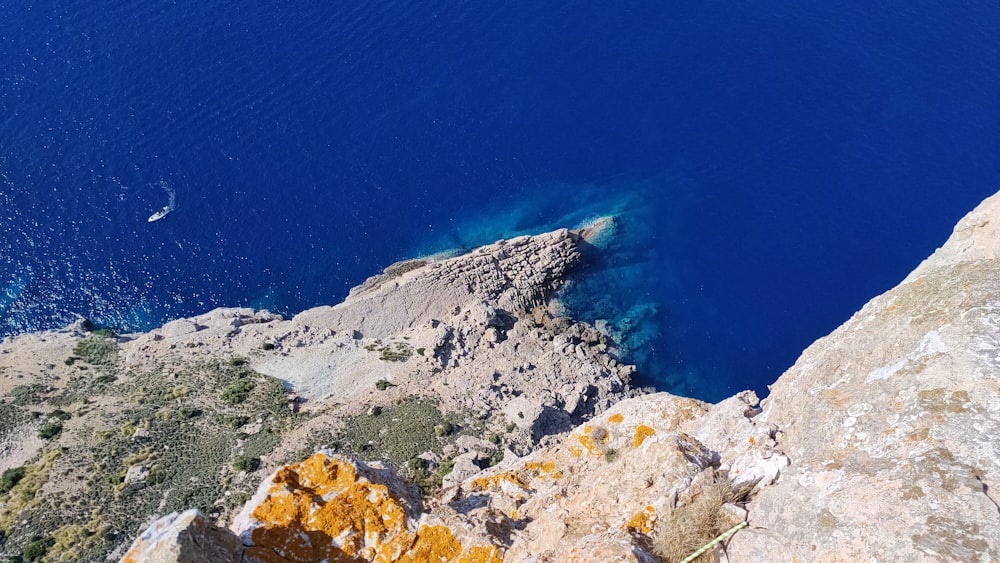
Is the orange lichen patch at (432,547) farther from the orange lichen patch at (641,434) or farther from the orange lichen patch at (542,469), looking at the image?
the orange lichen patch at (641,434)

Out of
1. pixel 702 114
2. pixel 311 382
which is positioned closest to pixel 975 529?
pixel 311 382

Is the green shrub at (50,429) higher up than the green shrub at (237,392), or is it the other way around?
the green shrub at (237,392)

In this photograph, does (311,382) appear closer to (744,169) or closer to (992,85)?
(744,169)

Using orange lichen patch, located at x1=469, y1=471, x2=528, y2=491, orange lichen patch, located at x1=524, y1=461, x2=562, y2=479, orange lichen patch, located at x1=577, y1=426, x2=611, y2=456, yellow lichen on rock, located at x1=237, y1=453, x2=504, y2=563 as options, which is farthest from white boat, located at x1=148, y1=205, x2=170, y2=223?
orange lichen patch, located at x1=577, y1=426, x2=611, y2=456

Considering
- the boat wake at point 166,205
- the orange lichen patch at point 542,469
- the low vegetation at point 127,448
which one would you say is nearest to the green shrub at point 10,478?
the low vegetation at point 127,448

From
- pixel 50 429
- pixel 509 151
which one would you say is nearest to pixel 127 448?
pixel 50 429

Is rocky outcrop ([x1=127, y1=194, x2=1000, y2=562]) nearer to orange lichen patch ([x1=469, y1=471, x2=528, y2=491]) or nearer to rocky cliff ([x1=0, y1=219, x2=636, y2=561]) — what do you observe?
orange lichen patch ([x1=469, y1=471, x2=528, y2=491])

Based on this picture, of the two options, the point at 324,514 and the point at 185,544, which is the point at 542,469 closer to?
the point at 324,514
